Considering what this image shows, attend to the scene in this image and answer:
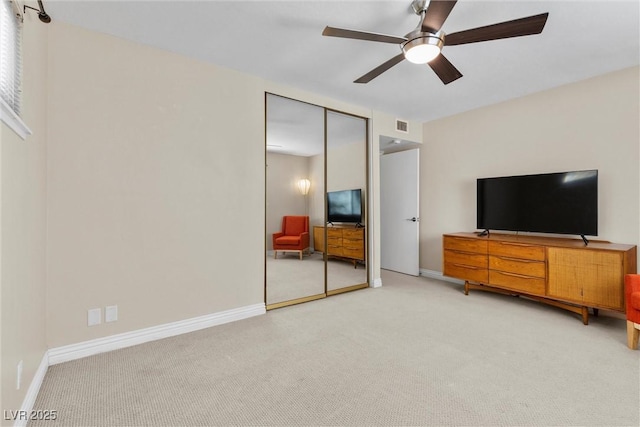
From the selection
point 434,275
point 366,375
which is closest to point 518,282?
point 434,275

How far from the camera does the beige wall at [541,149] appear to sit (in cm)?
309

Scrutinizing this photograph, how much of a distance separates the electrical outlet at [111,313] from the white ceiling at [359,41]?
Result: 2.22 metres

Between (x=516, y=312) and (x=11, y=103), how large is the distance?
4436 mm

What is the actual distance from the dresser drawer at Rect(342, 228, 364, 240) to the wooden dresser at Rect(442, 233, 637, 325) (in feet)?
3.86

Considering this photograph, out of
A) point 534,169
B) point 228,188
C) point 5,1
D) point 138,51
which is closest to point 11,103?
point 5,1

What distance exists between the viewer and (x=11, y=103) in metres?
1.53

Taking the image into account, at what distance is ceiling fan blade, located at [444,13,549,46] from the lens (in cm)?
179

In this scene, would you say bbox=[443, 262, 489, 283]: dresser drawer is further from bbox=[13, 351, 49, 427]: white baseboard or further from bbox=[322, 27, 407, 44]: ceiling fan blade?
bbox=[13, 351, 49, 427]: white baseboard

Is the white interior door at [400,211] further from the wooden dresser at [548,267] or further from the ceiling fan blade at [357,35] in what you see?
the ceiling fan blade at [357,35]

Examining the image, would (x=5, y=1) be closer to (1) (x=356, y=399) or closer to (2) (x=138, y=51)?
(2) (x=138, y=51)

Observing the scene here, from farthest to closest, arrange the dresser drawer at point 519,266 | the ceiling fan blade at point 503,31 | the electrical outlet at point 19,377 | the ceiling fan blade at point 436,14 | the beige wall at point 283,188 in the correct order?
the beige wall at point 283,188 < the dresser drawer at point 519,266 < the ceiling fan blade at point 503,31 < the ceiling fan blade at point 436,14 < the electrical outlet at point 19,377

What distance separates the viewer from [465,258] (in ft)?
12.7

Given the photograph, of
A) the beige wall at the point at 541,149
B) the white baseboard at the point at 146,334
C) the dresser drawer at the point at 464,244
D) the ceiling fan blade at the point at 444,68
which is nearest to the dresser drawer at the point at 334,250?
the white baseboard at the point at 146,334

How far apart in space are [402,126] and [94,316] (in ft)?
14.7
